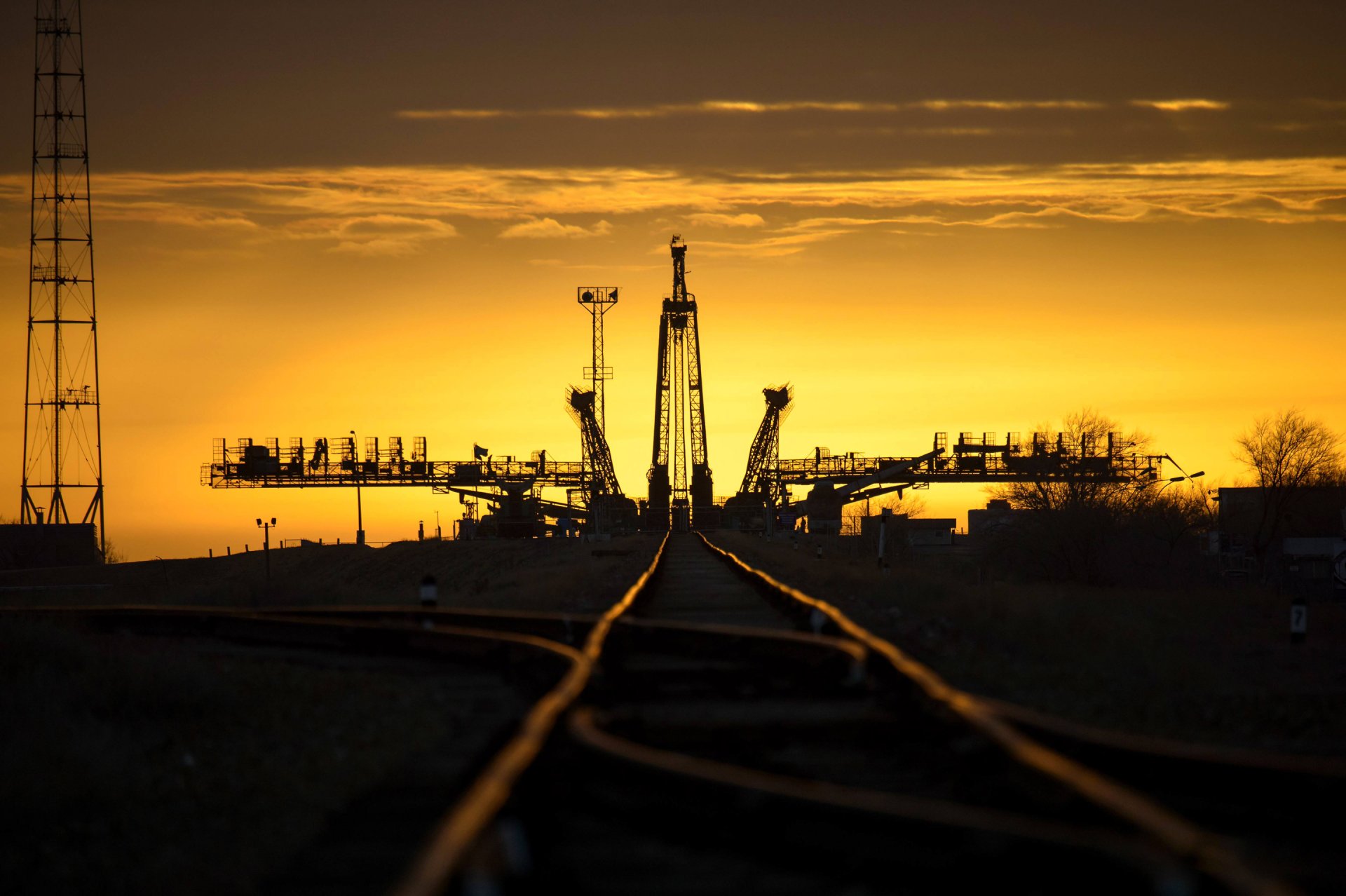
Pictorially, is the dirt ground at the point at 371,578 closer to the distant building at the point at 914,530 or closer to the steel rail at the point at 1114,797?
the steel rail at the point at 1114,797

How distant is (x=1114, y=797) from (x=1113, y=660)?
35.3ft

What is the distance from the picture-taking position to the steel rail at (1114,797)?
4098 mm

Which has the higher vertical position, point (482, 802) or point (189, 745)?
point (482, 802)

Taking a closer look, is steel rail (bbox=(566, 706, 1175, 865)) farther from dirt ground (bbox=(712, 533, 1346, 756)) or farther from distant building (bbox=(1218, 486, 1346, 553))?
distant building (bbox=(1218, 486, 1346, 553))

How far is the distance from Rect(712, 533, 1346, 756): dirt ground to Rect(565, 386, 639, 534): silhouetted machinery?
76062 millimetres

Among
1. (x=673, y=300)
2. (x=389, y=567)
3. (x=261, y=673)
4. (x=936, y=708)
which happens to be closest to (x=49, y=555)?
(x=389, y=567)

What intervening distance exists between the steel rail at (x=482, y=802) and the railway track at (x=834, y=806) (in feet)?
0.05

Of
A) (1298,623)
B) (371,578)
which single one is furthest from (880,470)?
(1298,623)

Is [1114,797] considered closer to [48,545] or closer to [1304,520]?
[48,545]

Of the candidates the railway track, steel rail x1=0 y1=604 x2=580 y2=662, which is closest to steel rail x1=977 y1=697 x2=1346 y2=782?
the railway track

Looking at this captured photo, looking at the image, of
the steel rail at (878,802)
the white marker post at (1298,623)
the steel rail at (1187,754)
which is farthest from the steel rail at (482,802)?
the white marker post at (1298,623)

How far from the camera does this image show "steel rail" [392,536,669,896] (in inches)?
170

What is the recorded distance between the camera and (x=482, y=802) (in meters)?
5.41

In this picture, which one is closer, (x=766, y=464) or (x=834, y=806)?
(x=834, y=806)
